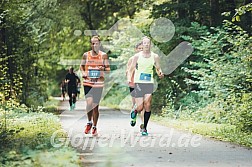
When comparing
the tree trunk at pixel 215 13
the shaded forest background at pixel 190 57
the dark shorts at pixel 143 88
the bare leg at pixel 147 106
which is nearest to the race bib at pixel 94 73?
the dark shorts at pixel 143 88

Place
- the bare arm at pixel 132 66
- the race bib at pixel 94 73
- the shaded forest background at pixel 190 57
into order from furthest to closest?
the shaded forest background at pixel 190 57 < the bare arm at pixel 132 66 < the race bib at pixel 94 73

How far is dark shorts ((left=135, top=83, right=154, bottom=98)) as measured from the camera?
11977mm

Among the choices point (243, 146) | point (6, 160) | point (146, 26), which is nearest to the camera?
point (6, 160)

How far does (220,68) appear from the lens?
17250mm

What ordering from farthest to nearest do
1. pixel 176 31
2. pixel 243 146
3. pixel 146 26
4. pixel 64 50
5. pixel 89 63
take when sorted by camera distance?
1. pixel 64 50
2. pixel 146 26
3. pixel 176 31
4. pixel 89 63
5. pixel 243 146

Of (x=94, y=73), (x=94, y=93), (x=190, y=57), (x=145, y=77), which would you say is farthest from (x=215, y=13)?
(x=94, y=93)

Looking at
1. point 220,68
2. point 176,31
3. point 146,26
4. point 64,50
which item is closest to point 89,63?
point 220,68

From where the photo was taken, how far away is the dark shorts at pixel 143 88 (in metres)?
12.0

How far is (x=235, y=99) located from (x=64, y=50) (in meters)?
43.9

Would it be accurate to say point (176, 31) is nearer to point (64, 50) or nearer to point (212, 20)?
point (212, 20)

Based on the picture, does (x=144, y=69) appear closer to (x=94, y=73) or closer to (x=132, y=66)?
(x=132, y=66)

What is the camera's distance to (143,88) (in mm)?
12008

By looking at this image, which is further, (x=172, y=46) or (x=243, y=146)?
(x=172, y=46)

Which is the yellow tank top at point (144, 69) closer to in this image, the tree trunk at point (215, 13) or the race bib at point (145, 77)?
the race bib at point (145, 77)
